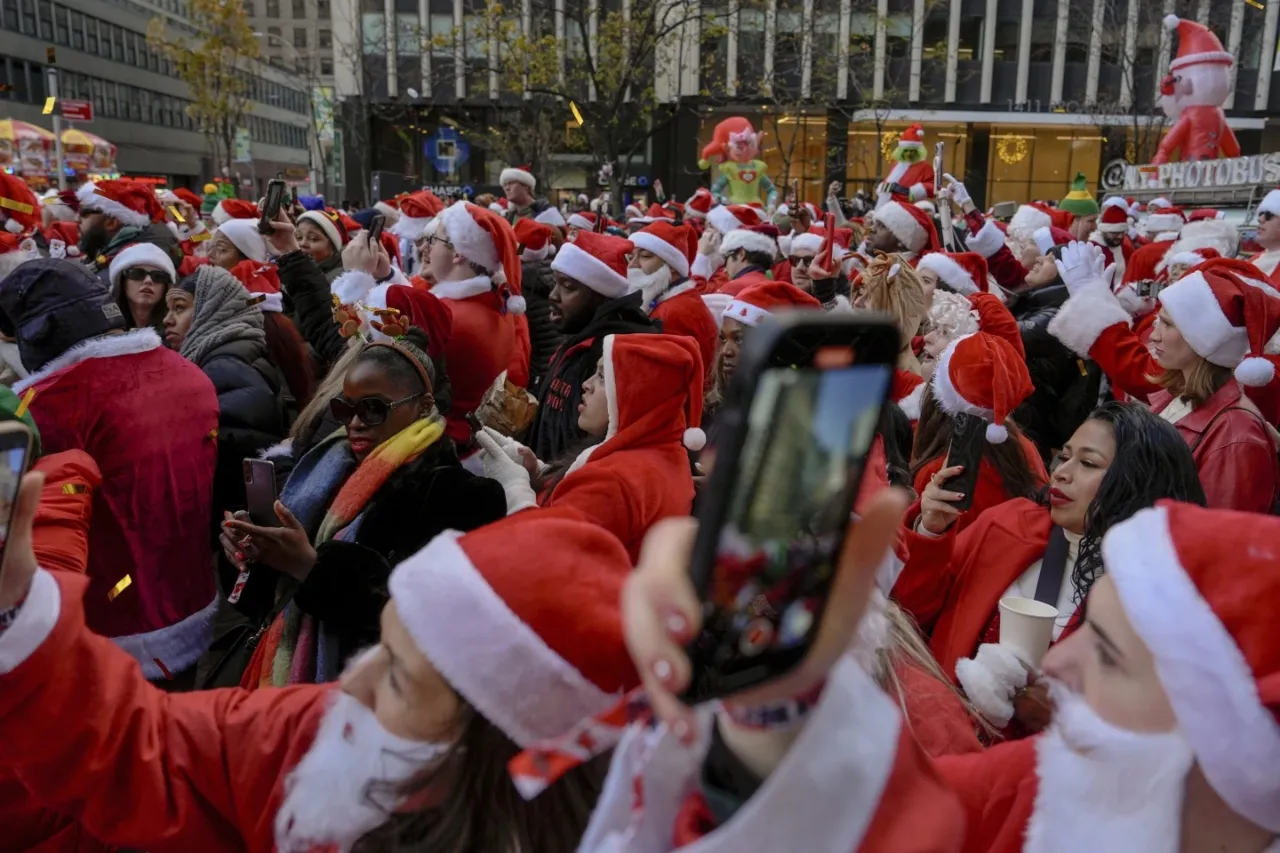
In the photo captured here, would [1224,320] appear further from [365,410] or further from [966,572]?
[365,410]

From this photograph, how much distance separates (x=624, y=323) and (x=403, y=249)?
6366 millimetres

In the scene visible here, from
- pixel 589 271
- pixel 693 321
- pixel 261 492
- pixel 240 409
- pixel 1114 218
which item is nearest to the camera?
pixel 261 492

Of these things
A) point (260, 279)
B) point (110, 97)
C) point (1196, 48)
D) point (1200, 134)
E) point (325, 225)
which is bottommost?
point (260, 279)

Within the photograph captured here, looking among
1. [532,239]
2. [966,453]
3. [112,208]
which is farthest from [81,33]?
[966,453]

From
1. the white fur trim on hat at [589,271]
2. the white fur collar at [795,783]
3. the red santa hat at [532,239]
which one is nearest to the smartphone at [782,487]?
the white fur collar at [795,783]

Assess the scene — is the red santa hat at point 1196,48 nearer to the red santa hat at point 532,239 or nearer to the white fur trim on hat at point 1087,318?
the red santa hat at point 532,239

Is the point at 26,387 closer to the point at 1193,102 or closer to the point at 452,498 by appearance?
the point at 452,498

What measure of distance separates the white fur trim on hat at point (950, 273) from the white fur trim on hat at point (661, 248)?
179 centimetres

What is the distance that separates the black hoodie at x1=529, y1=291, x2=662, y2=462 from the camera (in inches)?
184

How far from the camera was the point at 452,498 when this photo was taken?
3027 millimetres

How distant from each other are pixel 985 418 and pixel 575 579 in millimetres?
2697

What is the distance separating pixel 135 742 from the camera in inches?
66.6

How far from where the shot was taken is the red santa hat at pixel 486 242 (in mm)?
5574

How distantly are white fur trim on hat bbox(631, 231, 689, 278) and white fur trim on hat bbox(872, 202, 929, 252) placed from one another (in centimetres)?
235
